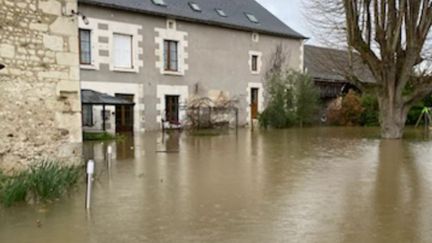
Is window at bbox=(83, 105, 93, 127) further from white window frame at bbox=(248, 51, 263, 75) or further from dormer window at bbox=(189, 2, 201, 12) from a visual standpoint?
white window frame at bbox=(248, 51, 263, 75)

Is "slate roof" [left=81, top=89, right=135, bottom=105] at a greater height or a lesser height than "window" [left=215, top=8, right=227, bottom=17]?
lesser

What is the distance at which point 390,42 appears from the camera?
639 inches

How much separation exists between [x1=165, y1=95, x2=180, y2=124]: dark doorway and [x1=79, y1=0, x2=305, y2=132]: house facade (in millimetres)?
48

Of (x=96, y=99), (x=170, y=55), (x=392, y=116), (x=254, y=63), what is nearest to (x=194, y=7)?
(x=170, y=55)

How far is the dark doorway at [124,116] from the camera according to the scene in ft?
69.1

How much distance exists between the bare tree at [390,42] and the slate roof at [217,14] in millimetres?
7930

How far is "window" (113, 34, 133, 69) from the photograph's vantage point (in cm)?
2111

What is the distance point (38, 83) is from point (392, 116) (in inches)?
506

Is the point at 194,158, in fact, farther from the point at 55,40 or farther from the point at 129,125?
the point at 129,125

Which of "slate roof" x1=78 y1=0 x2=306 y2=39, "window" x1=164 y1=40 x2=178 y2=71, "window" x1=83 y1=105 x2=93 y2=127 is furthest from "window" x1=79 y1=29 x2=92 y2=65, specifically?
"window" x1=164 y1=40 x2=178 y2=71

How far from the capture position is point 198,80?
24.2 meters

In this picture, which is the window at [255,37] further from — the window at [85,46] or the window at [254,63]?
the window at [85,46]

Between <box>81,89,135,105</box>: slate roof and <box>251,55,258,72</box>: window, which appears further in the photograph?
<box>251,55,258,72</box>: window

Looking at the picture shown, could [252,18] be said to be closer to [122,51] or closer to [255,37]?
[255,37]
